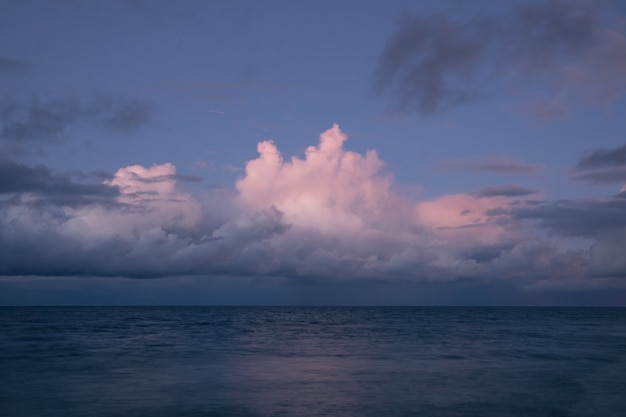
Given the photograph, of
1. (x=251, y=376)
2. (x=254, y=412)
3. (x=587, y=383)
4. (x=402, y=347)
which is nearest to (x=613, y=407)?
(x=587, y=383)

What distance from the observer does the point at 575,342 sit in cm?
5775

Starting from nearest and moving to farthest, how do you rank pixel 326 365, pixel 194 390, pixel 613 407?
pixel 613 407, pixel 194 390, pixel 326 365

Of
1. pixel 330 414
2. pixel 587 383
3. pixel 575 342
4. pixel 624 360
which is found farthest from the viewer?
pixel 575 342

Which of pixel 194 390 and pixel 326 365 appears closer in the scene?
pixel 194 390

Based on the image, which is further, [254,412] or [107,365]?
[107,365]

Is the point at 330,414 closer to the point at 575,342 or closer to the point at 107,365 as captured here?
the point at 107,365

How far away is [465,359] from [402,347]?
33.3 ft

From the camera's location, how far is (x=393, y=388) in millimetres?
28312

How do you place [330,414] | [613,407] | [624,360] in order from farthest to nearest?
[624,360], [613,407], [330,414]

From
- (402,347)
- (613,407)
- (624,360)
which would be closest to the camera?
(613,407)

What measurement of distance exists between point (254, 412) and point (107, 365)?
19764 millimetres

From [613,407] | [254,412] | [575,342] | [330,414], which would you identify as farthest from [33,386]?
[575,342]

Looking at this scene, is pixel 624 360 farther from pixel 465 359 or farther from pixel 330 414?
pixel 330 414

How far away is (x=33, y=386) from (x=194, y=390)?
32.2 ft
